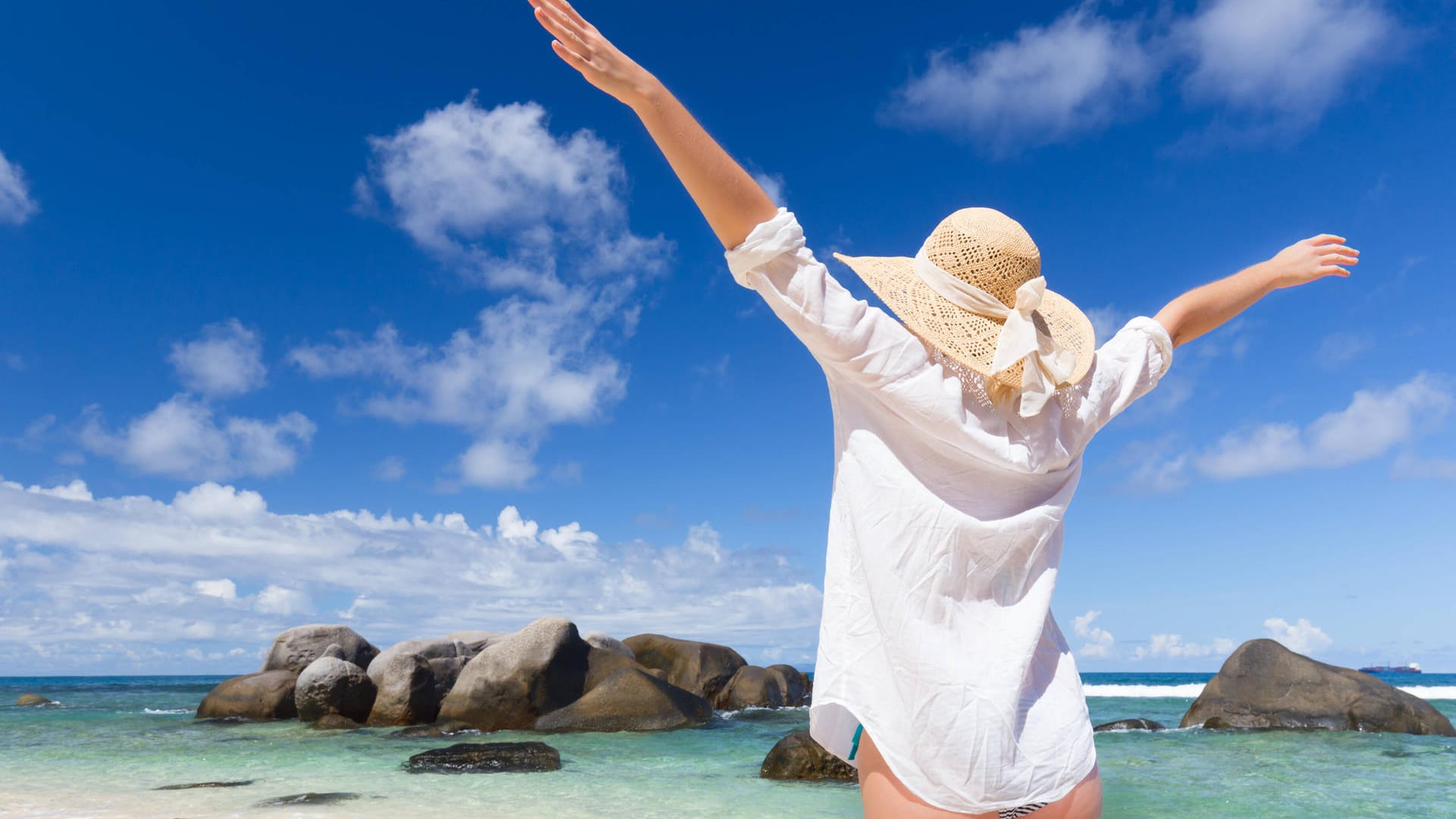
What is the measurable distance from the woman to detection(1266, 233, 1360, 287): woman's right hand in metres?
0.97

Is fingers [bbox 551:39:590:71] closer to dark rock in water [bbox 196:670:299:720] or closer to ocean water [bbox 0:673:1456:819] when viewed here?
ocean water [bbox 0:673:1456:819]

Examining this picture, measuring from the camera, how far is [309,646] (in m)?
18.4

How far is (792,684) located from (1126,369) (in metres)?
18.1

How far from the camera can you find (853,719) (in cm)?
177

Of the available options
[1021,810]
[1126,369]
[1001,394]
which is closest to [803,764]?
[1126,369]

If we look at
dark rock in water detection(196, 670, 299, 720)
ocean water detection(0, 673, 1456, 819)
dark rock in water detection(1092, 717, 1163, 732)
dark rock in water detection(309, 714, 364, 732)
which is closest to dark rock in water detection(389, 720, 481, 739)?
ocean water detection(0, 673, 1456, 819)

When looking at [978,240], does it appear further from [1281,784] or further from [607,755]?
[607,755]

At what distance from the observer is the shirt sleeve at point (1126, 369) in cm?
197

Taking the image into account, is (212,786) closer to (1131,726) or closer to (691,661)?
(691,661)

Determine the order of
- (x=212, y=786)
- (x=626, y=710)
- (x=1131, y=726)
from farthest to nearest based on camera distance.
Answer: (x=1131, y=726) → (x=626, y=710) → (x=212, y=786)

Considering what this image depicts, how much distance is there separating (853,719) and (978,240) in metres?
0.96

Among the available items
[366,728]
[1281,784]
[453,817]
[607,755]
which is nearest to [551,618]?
Result: [366,728]

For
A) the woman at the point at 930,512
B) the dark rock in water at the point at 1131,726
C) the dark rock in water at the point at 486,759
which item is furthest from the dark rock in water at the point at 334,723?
the woman at the point at 930,512

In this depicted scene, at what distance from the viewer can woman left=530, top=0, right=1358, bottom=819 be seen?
159 centimetres
